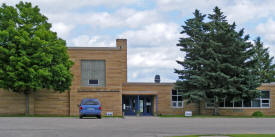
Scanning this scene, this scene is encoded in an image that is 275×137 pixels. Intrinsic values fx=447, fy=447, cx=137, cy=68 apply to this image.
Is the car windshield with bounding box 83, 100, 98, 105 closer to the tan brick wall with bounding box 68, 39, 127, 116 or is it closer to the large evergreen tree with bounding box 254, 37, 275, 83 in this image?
the tan brick wall with bounding box 68, 39, 127, 116

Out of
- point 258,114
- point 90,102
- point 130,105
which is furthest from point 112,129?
point 258,114

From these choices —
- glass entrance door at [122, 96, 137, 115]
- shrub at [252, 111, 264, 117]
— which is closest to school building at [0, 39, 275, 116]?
shrub at [252, 111, 264, 117]

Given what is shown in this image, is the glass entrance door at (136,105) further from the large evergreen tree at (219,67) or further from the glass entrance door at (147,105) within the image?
the large evergreen tree at (219,67)

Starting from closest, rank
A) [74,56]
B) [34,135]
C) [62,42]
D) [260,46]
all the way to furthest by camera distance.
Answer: [34,135]
[62,42]
[74,56]
[260,46]

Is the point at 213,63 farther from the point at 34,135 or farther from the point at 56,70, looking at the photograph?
the point at 34,135

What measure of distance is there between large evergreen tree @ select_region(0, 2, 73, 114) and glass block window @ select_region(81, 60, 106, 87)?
3791 mm

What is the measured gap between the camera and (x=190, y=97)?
46.2 meters

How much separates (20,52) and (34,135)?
2397cm

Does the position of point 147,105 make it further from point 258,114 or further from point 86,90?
point 258,114

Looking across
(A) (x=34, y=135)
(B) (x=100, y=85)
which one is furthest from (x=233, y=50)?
(A) (x=34, y=135)

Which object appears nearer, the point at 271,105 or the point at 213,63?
the point at 213,63

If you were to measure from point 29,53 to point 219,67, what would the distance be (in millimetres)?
19058

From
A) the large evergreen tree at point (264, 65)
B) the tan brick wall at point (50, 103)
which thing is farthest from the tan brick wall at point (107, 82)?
the large evergreen tree at point (264, 65)

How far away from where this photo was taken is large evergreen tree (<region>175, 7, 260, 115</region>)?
4566 centimetres
